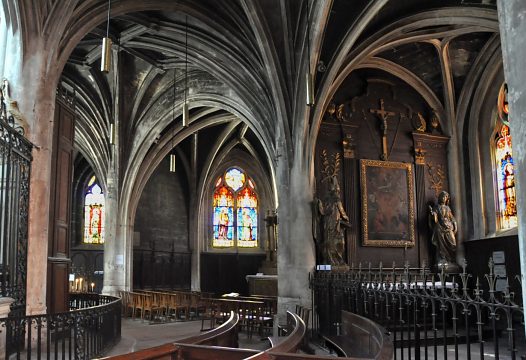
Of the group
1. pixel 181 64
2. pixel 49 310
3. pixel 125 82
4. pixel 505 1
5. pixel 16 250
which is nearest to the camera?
pixel 505 1

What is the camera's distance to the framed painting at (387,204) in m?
15.7

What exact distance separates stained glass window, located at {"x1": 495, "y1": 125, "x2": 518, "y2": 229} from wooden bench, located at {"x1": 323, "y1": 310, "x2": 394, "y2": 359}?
884cm

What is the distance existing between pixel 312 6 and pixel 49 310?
8852 mm

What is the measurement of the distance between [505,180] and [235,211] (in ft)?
50.5

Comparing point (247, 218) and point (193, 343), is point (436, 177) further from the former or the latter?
point (193, 343)

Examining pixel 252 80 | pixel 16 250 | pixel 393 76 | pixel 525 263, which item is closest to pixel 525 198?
pixel 525 263

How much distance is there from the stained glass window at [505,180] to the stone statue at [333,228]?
465 cm

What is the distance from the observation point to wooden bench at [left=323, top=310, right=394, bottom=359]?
539 centimetres

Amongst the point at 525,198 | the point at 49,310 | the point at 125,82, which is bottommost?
the point at 49,310

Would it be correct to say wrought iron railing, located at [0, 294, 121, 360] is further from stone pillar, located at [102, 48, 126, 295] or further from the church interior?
stone pillar, located at [102, 48, 126, 295]

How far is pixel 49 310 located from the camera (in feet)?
34.2

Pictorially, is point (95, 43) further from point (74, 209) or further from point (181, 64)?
point (74, 209)

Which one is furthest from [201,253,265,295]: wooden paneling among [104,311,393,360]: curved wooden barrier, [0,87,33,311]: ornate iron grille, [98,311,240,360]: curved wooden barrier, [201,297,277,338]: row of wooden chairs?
[104,311,393,360]: curved wooden barrier

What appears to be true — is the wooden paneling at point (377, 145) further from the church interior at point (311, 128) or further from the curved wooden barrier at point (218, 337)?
the curved wooden barrier at point (218, 337)
